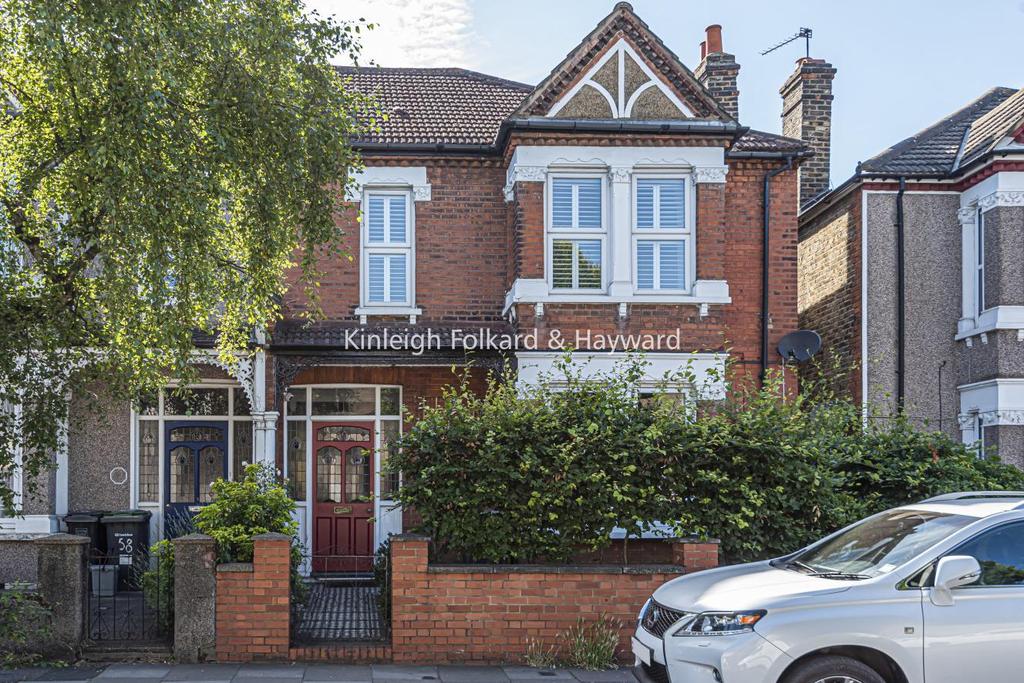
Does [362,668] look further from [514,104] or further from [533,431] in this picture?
[514,104]

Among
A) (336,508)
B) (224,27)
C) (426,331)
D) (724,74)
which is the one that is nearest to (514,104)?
(724,74)

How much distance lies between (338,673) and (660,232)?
27.3 ft

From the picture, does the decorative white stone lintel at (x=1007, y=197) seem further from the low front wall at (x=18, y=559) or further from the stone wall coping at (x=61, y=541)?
the low front wall at (x=18, y=559)

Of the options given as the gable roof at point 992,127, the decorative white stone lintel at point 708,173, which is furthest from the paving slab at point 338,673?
the gable roof at point 992,127

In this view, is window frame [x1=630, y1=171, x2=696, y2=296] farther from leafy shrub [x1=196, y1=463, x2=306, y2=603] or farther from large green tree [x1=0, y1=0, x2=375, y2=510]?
leafy shrub [x1=196, y1=463, x2=306, y2=603]

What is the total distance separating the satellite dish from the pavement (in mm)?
7348

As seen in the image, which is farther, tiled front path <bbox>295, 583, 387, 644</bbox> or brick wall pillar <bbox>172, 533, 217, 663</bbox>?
tiled front path <bbox>295, 583, 387, 644</bbox>

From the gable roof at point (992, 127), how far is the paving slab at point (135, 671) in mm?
12820

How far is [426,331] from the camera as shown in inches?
597

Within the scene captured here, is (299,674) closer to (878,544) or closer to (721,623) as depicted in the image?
(721,623)

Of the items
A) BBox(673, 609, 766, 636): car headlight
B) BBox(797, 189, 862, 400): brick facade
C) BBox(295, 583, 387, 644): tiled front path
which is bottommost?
BBox(295, 583, 387, 644): tiled front path

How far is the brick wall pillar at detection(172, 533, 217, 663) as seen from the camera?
9469 millimetres

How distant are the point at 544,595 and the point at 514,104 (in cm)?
990

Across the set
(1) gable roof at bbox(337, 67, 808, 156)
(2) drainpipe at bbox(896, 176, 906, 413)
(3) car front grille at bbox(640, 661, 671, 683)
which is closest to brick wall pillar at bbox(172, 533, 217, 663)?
(3) car front grille at bbox(640, 661, 671, 683)
